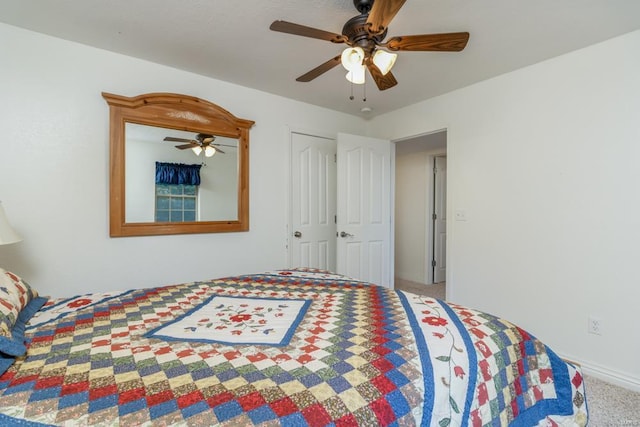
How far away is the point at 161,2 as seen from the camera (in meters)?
1.78

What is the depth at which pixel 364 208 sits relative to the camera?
354cm

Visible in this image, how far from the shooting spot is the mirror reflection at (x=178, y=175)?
8.04ft

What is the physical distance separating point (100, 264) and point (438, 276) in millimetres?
4408

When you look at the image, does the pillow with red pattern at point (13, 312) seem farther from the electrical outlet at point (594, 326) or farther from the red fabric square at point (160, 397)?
the electrical outlet at point (594, 326)

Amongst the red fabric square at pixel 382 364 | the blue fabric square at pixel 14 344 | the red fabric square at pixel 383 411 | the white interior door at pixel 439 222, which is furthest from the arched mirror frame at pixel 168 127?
the white interior door at pixel 439 222

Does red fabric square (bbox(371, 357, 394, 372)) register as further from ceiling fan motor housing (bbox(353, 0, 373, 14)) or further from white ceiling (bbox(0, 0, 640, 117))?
white ceiling (bbox(0, 0, 640, 117))

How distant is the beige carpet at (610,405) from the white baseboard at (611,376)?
31 millimetres

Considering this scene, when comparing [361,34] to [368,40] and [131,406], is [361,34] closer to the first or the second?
[368,40]

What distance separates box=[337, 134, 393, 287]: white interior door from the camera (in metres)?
3.39

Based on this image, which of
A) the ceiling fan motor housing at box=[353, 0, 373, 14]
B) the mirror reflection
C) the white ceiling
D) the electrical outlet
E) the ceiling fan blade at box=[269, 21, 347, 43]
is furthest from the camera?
the mirror reflection

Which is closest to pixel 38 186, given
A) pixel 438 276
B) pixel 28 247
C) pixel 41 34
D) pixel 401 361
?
pixel 28 247

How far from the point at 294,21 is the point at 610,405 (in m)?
3.03

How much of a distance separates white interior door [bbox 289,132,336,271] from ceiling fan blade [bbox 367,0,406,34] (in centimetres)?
189

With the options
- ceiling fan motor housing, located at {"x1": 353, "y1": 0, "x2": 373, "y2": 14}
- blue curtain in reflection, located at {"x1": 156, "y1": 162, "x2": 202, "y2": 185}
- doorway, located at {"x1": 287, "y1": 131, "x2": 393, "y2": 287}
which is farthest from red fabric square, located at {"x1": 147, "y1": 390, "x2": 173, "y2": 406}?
doorway, located at {"x1": 287, "y1": 131, "x2": 393, "y2": 287}
